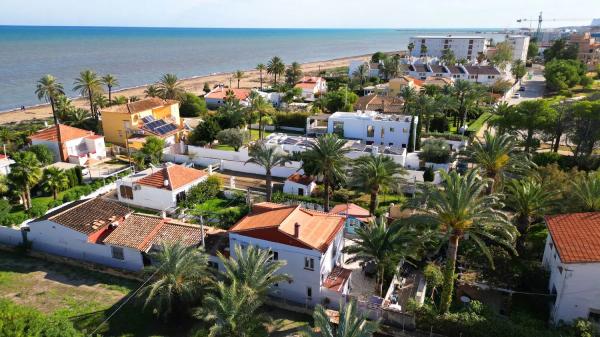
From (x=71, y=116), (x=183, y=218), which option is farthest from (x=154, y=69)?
(x=183, y=218)

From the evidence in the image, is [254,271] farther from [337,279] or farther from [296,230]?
[337,279]

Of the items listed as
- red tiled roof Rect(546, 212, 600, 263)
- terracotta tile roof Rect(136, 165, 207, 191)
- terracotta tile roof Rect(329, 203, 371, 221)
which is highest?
red tiled roof Rect(546, 212, 600, 263)

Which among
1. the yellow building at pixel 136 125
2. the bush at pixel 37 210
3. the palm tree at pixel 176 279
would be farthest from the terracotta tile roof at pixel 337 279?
the yellow building at pixel 136 125

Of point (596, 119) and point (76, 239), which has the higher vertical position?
point (596, 119)

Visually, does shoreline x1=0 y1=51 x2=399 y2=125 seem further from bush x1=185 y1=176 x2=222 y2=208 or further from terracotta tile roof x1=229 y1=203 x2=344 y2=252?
terracotta tile roof x1=229 y1=203 x2=344 y2=252

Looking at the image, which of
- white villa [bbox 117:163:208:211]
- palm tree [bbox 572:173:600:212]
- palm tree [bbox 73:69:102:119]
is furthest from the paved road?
palm tree [bbox 73:69:102:119]

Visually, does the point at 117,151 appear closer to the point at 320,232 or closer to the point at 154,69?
the point at 320,232
